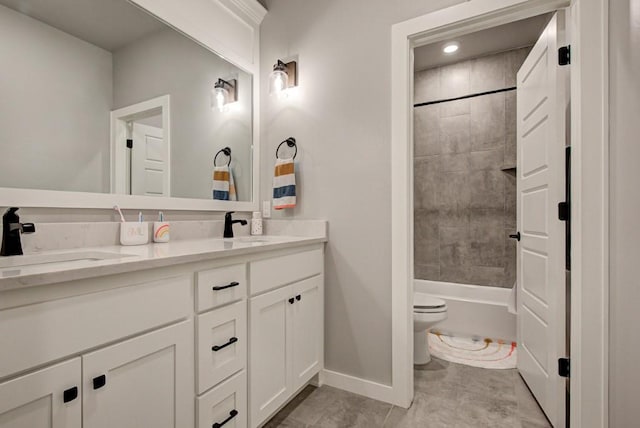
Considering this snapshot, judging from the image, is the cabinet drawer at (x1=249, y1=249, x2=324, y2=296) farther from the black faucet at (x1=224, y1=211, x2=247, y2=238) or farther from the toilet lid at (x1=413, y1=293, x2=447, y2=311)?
Answer: the toilet lid at (x1=413, y1=293, x2=447, y2=311)

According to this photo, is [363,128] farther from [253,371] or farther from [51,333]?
[51,333]

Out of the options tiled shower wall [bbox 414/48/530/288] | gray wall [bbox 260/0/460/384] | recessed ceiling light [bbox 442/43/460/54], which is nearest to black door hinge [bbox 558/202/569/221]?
gray wall [bbox 260/0/460/384]

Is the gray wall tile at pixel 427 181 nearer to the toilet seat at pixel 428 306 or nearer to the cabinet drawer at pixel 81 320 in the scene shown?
the toilet seat at pixel 428 306

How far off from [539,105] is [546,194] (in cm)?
51

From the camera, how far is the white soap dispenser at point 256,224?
214 centimetres

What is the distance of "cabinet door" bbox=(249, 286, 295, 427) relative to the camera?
1.37 m

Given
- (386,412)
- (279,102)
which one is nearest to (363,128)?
(279,102)

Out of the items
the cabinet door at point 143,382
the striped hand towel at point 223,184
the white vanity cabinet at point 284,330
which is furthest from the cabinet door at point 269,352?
the striped hand towel at point 223,184

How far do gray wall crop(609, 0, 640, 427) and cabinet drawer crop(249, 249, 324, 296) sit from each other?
4.46 ft

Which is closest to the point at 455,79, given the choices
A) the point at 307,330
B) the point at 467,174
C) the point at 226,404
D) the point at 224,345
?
the point at 467,174

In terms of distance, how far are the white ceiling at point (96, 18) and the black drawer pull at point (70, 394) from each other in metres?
1.36

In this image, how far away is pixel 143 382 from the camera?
949 mm

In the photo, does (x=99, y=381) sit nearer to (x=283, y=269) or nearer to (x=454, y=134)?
(x=283, y=269)

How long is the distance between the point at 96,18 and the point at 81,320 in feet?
4.36
